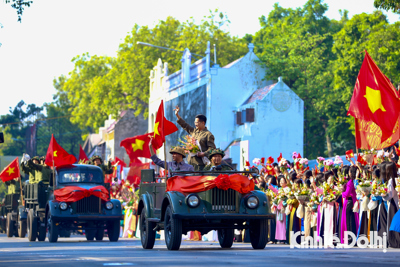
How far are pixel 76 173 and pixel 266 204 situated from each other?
34.7 feet

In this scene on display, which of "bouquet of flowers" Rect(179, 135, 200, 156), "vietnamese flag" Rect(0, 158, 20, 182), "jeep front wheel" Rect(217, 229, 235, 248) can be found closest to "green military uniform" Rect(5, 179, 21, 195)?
"vietnamese flag" Rect(0, 158, 20, 182)

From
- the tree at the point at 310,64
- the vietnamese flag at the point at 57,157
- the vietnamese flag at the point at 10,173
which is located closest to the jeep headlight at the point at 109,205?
the vietnamese flag at the point at 57,157

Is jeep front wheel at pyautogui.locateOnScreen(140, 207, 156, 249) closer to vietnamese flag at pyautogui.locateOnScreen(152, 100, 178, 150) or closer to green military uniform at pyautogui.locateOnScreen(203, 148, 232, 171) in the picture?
vietnamese flag at pyautogui.locateOnScreen(152, 100, 178, 150)

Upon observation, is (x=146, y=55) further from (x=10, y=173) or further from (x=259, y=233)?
(x=259, y=233)

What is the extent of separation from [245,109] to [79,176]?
20.9m

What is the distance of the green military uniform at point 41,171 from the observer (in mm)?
24513

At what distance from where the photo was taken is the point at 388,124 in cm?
1661

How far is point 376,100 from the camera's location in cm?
1695

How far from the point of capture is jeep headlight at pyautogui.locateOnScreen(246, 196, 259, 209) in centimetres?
1420

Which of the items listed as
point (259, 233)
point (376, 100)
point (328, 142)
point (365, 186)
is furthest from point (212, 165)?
point (328, 142)

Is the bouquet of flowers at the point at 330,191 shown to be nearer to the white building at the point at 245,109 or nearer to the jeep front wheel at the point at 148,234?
the jeep front wheel at the point at 148,234

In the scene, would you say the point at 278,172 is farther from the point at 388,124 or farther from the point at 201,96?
the point at 201,96

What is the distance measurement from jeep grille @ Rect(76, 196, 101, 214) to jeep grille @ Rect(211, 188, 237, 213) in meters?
9.03

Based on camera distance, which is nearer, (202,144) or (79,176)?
(202,144)
